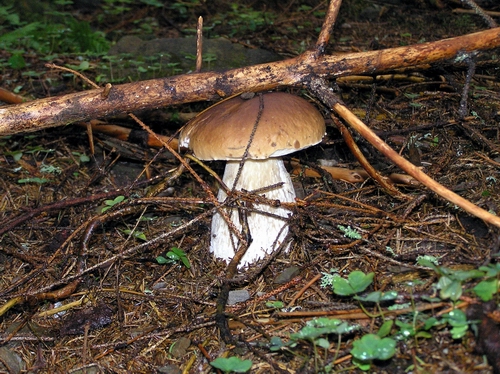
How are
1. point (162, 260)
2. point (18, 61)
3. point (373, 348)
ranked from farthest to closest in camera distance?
point (18, 61), point (162, 260), point (373, 348)

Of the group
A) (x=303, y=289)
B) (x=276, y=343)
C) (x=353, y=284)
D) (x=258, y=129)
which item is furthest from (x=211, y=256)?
(x=353, y=284)

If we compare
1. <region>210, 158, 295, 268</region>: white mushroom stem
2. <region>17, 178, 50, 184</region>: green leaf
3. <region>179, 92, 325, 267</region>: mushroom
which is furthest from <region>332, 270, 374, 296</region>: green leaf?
<region>17, 178, 50, 184</region>: green leaf

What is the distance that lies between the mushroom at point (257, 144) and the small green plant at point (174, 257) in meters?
0.21

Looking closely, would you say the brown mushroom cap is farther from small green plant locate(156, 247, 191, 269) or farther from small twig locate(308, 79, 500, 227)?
small green plant locate(156, 247, 191, 269)

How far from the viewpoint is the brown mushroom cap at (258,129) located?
217 centimetres

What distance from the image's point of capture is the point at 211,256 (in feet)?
8.38

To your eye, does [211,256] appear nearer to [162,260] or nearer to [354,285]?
[162,260]

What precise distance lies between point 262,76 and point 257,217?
2.37ft

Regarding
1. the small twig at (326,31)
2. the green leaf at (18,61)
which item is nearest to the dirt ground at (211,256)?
the small twig at (326,31)

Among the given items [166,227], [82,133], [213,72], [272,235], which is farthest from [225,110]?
[82,133]

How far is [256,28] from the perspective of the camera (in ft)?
17.8

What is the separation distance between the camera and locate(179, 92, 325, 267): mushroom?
2.17 meters

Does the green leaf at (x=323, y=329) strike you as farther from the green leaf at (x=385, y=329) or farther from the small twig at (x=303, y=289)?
the small twig at (x=303, y=289)

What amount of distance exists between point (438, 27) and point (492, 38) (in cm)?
268
